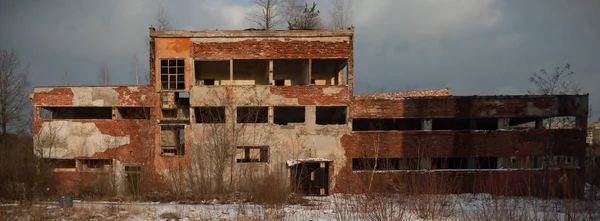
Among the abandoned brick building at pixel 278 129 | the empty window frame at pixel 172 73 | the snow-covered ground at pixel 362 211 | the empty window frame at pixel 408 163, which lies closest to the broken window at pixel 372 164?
the empty window frame at pixel 408 163

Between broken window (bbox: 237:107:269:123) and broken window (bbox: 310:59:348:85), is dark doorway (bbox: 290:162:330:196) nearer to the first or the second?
broken window (bbox: 237:107:269:123)

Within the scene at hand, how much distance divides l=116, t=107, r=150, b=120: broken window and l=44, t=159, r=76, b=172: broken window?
12.1 ft

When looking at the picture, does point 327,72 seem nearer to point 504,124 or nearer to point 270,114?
point 270,114

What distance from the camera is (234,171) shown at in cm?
1817

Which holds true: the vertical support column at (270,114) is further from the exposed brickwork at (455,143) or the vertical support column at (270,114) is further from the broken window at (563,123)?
the broken window at (563,123)

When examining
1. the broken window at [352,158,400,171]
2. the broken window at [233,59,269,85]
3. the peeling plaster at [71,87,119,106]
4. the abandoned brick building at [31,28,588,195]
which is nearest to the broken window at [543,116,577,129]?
the abandoned brick building at [31,28,588,195]

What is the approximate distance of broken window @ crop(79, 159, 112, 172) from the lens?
1861cm

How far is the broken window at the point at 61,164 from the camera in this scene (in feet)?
60.2

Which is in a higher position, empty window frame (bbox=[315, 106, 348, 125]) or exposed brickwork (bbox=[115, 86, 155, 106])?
exposed brickwork (bbox=[115, 86, 155, 106])

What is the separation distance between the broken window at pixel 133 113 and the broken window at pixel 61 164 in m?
3.70

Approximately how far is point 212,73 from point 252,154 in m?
5.66

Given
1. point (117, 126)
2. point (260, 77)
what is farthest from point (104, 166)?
point (260, 77)

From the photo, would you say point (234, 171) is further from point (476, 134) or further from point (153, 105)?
point (476, 134)

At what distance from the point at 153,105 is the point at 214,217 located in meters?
9.39
